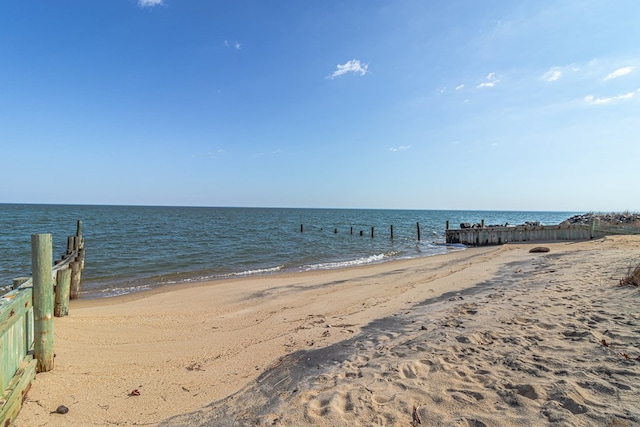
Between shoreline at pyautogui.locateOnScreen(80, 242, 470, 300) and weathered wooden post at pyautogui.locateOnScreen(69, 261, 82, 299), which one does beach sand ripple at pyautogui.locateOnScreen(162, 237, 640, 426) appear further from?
weathered wooden post at pyautogui.locateOnScreen(69, 261, 82, 299)

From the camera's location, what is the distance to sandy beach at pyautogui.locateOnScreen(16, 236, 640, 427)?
11.6 ft

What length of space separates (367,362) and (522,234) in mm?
26375

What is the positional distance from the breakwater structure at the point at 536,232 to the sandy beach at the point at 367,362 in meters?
18.6

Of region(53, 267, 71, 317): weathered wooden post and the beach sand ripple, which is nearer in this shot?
the beach sand ripple

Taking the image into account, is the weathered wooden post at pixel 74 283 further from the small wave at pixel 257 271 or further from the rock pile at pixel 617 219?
the rock pile at pixel 617 219

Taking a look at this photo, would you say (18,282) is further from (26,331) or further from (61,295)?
(61,295)

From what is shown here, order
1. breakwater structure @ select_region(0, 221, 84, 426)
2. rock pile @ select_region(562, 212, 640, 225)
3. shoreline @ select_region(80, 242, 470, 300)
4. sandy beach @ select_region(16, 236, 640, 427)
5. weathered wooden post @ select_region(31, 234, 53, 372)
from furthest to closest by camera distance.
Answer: rock pile @ select_region(562, 212, 640, 225), shoreline @ select_region(80, 242, 470, 300), weathered wooden post @ select_region(31, 234, 53, 372), breakwater structure @ select_region(0, 221, 84, 426), sandy beach @ select_region(16, 236, 640, 427)

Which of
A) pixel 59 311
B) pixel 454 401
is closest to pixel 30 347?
pixel 59 311

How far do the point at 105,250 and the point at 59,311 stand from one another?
16.2m

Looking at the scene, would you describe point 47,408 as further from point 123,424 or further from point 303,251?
point 303,251

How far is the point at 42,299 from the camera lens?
483cm

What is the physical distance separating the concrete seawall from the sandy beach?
18556 millimetres

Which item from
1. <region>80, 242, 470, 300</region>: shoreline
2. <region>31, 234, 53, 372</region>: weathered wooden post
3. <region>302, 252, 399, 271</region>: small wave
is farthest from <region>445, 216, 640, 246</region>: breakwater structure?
<region>31, 234, 53, 372</region>: weathered wooden post

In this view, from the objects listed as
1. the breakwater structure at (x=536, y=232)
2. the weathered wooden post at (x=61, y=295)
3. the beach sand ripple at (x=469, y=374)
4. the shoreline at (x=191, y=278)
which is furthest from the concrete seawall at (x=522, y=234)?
the weathered wooden post at (x=61, y=295)
